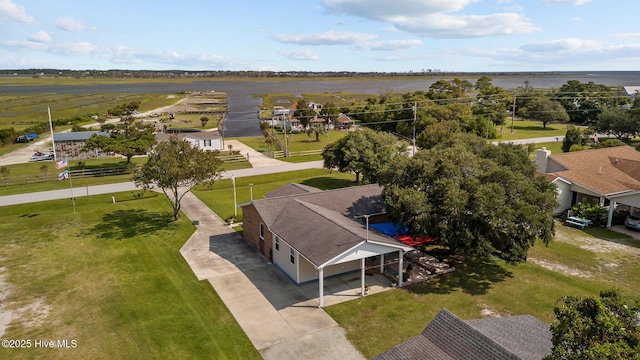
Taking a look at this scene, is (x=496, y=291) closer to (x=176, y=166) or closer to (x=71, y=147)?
(x=176, y=166)

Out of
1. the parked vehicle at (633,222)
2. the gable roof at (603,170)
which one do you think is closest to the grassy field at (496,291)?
the parked vehicle at (633,222)

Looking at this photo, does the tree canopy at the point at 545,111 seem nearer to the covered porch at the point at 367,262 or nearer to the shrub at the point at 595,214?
the shrub at the point at 595,214

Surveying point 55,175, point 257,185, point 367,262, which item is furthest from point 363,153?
point 55,175

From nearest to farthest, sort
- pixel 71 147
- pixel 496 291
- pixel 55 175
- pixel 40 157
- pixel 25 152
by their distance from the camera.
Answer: pixel 496 291
pixel 55 175
pixel 40 157
pixel 71 147
pixel 25 152

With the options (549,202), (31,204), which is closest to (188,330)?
(549,202)

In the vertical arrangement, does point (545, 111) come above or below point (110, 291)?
above

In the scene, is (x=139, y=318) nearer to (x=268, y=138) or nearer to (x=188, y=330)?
(x=188, y=330)
